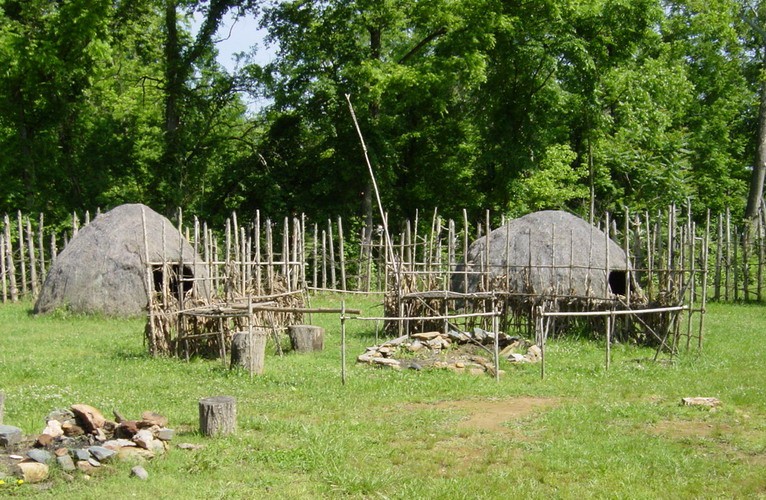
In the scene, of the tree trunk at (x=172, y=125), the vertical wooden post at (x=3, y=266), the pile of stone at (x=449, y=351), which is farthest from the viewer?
the tree trunk at (x=172, y=125)

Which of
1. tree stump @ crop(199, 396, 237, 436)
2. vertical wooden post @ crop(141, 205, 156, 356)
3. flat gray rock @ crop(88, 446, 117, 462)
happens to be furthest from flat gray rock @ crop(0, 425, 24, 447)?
vertical wooden post @ crop(141, 205, 156, 356)

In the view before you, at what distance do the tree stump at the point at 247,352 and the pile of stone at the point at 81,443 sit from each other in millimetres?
3321

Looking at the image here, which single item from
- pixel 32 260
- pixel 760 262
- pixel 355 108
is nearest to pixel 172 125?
pixel 355 108

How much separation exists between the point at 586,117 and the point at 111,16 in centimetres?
1643

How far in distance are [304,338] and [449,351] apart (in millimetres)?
2537

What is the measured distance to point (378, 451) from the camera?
8.91 m

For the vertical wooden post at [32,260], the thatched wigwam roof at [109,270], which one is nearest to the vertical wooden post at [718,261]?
the thatched wigwam roof at [109,270]

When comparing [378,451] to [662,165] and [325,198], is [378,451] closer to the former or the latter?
[325,198]

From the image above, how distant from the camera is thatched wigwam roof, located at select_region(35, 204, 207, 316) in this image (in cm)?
1995

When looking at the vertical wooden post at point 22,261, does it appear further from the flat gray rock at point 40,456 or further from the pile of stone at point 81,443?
the flat gray rock at point 40,456

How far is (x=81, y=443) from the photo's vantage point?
8.52 m

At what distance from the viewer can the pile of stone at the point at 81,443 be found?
26.0 ft

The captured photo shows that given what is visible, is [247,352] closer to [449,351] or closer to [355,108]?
[449,351]

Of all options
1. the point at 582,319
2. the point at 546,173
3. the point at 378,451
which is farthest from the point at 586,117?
the point at 378,451
